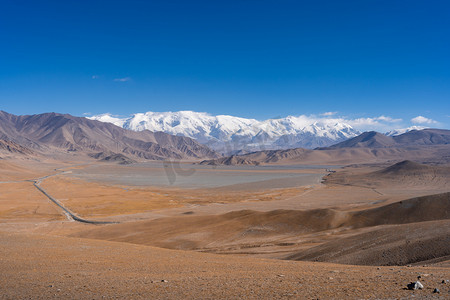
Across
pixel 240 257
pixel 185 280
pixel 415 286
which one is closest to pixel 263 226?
pixel 240 257

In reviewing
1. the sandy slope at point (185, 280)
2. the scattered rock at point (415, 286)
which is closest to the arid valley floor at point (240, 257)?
the sandy slope at point (185, 280)

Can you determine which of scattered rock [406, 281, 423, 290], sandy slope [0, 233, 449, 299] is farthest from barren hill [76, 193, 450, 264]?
scattered rock [406, 281, 423, 290]

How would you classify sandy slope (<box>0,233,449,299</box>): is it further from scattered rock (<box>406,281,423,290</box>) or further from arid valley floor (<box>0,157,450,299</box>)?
scattered rock (<box>406,281,423,290</box>)

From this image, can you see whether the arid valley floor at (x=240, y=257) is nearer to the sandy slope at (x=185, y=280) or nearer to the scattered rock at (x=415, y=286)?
the sandy slope at (x=185, y=280)

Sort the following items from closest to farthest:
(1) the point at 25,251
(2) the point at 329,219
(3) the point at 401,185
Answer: (1) the point at 25,251
(2) the point at 329,219
(3) the point at 401,185

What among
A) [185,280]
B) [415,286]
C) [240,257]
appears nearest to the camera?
[415,286]

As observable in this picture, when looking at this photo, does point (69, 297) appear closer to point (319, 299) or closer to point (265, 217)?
point (319, 299)

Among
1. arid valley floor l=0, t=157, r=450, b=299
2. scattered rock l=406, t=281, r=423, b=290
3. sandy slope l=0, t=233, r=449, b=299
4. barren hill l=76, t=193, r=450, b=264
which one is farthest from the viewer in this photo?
barren hill l=76, t=193, r=450, b=264

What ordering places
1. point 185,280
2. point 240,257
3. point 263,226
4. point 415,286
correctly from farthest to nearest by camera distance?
point 263,226, point 240,257, point 185,280, point 415,286

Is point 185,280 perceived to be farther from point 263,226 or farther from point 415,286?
point 263,226

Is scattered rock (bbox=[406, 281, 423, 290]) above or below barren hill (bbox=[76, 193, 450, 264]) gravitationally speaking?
above

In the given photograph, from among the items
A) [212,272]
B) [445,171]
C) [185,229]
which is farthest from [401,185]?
[212,272]
